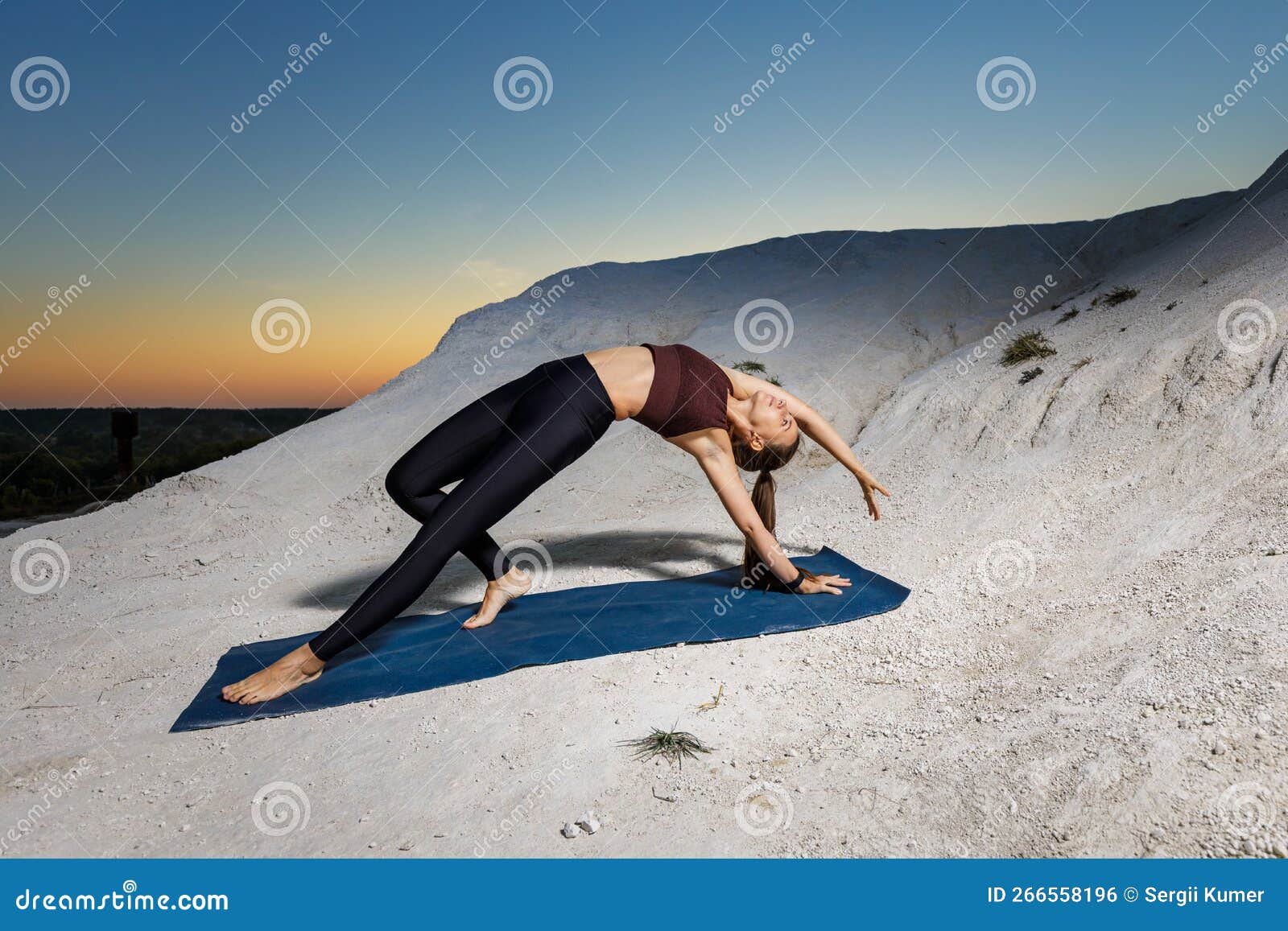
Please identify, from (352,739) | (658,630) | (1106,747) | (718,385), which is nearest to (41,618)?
(352,739)

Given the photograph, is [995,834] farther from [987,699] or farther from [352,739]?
[352,739]

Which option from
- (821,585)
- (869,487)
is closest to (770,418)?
(869,487)

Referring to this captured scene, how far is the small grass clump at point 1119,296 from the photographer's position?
6.25 m

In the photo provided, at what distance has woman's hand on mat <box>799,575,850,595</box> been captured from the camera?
4152 millimetres

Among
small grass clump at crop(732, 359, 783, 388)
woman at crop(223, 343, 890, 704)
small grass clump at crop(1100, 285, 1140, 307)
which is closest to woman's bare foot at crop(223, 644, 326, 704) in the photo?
woman at crop(223, 343, 890, 704)

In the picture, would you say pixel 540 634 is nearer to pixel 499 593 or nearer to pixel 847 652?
pixel 499 593

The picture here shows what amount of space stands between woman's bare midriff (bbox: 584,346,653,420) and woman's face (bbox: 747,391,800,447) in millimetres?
534

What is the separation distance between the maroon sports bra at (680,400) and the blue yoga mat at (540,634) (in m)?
0.89

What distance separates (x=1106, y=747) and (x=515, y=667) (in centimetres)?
214

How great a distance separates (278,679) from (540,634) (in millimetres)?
1095

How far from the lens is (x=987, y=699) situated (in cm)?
306

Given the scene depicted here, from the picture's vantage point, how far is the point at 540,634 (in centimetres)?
382

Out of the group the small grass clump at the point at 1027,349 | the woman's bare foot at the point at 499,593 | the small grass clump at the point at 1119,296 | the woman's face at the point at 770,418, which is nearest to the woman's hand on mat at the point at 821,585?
the woman's face at the point at 770,418

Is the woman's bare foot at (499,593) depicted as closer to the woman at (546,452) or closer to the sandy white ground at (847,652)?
the woman at (546,452)
